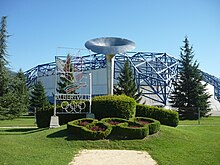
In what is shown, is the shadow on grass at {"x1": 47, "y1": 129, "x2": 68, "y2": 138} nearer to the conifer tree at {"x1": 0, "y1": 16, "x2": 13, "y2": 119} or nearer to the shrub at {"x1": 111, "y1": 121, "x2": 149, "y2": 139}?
the shrub at {"x1": 111, "y1": 121, "x2": 149, "y2": 139}

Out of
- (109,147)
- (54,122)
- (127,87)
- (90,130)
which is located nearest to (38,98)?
(127,87)

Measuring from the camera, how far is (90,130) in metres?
10.8

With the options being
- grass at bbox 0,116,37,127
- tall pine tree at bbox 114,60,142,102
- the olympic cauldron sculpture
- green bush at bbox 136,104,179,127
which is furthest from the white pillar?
tall pine tree at bbox 114,60,142,102

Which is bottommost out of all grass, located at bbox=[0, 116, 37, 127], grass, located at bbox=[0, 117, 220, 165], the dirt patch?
grass, located at bbox=[0, 116, 37, 127]

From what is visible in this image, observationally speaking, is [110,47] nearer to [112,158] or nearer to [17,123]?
[112,158]

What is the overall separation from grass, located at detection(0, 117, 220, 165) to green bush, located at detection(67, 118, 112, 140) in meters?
0.28

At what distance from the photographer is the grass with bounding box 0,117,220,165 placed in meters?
7.78

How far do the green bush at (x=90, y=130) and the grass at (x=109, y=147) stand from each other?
280mm

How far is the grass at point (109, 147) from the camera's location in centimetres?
778

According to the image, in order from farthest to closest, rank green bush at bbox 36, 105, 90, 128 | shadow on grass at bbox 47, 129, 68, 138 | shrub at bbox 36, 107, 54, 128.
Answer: shrub at bbox 36, 107, 54, 128 < green bush at bbox 36, 105, 90, 128 < shadow on grass at bbox 47, 129, 68, 138

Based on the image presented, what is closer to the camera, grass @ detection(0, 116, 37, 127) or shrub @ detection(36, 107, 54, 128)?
shrub @ detection(36, 107, 54, 128)

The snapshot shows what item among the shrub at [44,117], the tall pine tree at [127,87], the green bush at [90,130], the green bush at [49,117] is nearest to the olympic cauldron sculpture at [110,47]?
the green bush at [49,117]

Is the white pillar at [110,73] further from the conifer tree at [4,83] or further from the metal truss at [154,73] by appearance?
the metal truss at [154,73]

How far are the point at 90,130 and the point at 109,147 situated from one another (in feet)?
4.42
